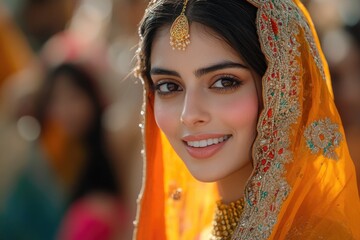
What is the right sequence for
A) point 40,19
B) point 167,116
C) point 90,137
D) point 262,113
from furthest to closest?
1. point 40,19
2. point 90,137
3. point 167,116
4. point 262,113

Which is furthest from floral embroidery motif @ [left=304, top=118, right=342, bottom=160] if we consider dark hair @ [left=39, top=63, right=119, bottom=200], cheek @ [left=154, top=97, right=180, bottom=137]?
dark hair @ [left=39, top=63, right=119, bottom=200]

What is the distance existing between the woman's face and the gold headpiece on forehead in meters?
0.02

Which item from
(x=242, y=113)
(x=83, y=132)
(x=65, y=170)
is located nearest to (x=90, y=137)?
(x=83, y=132)

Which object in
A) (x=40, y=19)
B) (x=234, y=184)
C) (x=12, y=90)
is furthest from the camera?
(x=40, y=19)

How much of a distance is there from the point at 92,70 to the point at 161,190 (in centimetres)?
174

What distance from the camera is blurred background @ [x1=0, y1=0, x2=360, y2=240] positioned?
4.68 metres

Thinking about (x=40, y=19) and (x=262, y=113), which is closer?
(x=262, y=113)

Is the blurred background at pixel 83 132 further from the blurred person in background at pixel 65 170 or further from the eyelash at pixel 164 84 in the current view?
the eyelash at pixel 164 84

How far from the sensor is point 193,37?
9.98 feet

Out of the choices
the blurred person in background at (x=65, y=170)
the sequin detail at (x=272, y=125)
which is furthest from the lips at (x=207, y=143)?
the blurred person in background at (x=65, y=170)

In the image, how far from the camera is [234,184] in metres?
3.26

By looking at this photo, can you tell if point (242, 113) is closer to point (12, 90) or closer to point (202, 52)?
point (202, 52)

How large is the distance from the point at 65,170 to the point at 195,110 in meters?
2.12

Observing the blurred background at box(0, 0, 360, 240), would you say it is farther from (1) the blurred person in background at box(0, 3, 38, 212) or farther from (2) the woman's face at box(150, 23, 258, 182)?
(2) the woman's face at box(150, 23, 258, 182)
